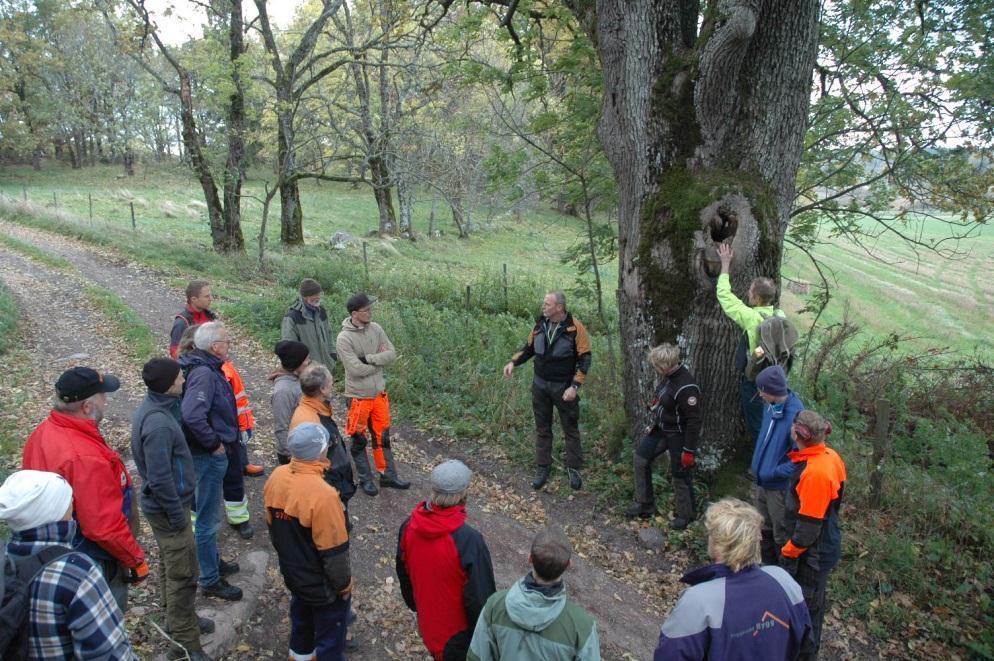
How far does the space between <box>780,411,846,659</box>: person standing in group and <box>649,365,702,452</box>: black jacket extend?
1.14 meters

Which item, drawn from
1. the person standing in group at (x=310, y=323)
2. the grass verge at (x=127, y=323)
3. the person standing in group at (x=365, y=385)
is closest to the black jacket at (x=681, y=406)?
the person standing in group at (x=365, y=385)

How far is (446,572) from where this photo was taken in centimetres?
299

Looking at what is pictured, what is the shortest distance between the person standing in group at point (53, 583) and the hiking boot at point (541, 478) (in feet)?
14.5

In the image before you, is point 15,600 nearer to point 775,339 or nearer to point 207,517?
point 207,517

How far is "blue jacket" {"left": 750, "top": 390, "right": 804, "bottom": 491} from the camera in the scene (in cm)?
438

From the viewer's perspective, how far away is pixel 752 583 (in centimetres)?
254

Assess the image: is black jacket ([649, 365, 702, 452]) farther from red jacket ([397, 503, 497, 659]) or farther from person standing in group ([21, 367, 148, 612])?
person standing in group ([21, 367, 148, 612])

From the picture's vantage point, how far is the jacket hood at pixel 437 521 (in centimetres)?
297

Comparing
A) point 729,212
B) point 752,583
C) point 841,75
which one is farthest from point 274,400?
point 841,75

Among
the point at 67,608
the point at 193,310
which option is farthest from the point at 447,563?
the point at 193,310

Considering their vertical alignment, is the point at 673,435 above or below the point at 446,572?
below

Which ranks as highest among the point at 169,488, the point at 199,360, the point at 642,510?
the point at 199,360

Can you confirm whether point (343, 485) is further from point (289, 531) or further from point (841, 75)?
point (841, 75)

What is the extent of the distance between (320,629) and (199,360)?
2.12 metres
